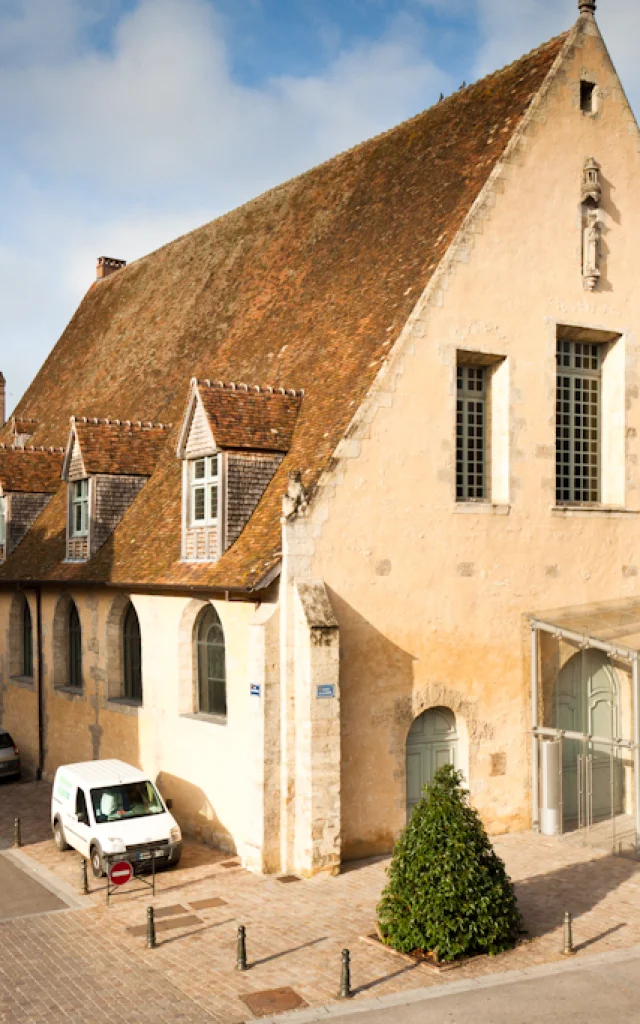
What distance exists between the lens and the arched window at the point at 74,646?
25250 mm

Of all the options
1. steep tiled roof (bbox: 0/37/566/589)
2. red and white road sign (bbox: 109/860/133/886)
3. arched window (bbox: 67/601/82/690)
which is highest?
steep tiled roof (bbox: 0/37/566/589)

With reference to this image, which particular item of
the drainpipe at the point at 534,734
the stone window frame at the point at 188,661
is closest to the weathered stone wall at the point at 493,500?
the drainpipe at the point at 534,734

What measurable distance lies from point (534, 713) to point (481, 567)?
294 cm

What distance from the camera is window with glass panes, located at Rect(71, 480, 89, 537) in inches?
Result: 942

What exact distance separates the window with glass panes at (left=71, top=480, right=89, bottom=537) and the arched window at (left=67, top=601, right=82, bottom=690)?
191 centimetres

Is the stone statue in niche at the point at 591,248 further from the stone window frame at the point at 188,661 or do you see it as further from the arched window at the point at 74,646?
the arched window at the point at 74,646

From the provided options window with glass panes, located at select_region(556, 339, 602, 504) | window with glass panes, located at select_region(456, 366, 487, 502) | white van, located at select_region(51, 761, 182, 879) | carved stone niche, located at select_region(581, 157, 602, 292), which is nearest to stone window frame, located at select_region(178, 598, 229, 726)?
white van, located at select_region(51, 761, 182, 879)

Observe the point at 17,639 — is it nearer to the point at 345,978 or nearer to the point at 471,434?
the point at 471,434

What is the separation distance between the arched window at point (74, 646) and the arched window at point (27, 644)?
8.77 ft

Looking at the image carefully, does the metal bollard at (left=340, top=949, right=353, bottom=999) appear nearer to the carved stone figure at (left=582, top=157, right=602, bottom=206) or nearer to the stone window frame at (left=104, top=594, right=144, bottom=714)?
the stone window frame at (left=104, top=594, right=144, bottom=714)

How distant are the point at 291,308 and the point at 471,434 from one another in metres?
5.69

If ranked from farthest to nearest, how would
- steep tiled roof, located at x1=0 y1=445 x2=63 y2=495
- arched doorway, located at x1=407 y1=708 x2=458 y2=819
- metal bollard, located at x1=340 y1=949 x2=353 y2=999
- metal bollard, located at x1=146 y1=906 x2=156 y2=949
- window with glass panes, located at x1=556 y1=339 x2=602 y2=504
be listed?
steep tiled roof, located at x1=0 y1=445 x2=63 y2=495 → window with glass panes, located at x1=556 y1=339 x2=602 y2=504 → arched doorway, located at x1=407 y1=708 x2=458 y2=819 → metal bollard, located at x1=146 y1=906 x2=156 y2=949 → metal bollard, located at x1=340 y1=949 x2=353 y2=999

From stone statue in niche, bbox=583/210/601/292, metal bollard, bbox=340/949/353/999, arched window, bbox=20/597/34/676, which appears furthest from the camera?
arched window, bbox=20/597/34/676

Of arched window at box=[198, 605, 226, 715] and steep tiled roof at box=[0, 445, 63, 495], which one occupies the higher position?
steep tiled roof at box=[0, 445, 63, 495]
